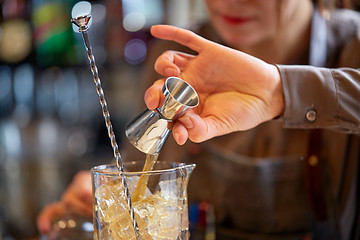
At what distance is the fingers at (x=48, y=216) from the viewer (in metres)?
1.12

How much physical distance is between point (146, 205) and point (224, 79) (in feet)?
0.96

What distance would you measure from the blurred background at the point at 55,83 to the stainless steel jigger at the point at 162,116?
198cm

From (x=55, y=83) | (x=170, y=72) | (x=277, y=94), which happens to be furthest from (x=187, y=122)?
(x=55, y=83)

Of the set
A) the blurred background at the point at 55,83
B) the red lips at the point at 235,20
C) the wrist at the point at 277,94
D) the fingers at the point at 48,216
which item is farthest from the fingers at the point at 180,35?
the blurred background at the point at 55,83

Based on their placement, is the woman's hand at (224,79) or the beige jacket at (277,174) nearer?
the woman's hand at (224,79)

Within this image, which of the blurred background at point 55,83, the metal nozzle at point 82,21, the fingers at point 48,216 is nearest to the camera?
the metal nozzle at point 82,21

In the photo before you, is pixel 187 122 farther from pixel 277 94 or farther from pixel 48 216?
pixel 48 216

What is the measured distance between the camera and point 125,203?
0.63 m

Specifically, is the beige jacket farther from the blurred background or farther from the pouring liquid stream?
the blurred background

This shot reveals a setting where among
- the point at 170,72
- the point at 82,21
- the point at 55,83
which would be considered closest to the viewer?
the point at 82,21

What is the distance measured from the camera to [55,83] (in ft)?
8.74

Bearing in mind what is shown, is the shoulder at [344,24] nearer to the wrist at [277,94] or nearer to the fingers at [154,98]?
the wrist at [277,94]

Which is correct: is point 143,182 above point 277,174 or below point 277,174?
above

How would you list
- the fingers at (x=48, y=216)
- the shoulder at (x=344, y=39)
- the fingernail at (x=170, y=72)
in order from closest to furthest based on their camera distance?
the fingernail at (x=170, y=72), the fingers at (x=48, y=216), the shoulder at (x=344, y=39)
